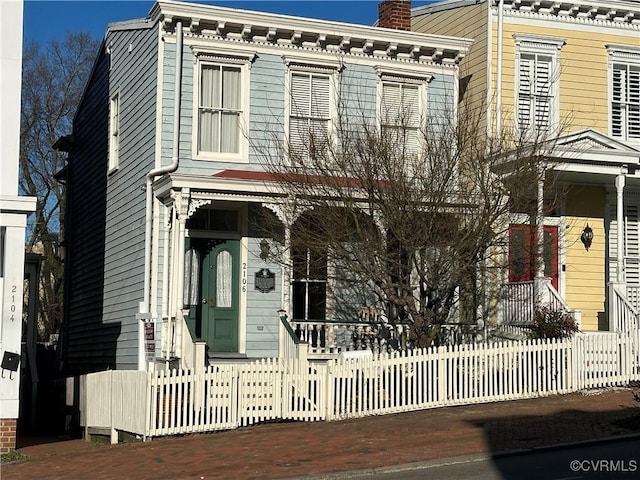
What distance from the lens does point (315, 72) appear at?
21.9m

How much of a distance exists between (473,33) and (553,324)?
25.8 ft

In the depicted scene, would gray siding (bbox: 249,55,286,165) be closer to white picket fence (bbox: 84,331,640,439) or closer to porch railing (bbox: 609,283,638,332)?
white picket fence (bbox: 84,331,640,439)

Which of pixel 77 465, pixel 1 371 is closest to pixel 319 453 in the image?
pixel 77 465

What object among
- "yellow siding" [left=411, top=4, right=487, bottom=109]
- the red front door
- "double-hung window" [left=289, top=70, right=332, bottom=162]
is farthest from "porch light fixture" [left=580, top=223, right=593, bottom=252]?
"double-hung window" [left=289, top=70, right=332, bottom=162]

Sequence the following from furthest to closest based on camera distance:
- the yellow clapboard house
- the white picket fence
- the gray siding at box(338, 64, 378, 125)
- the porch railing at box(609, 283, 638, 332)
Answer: the yellow clapboard house
the gray siding at box(338, 64, 378, 125)
the porch railing at box(609, 283, 638, 332)
the white picket fence


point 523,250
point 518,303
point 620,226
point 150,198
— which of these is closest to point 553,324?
point 523,250

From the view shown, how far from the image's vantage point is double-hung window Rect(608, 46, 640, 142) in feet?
78.7

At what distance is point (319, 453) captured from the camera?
13.7 metres

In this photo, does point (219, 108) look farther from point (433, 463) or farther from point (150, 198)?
point (433, 463)

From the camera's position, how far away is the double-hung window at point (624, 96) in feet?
78.7

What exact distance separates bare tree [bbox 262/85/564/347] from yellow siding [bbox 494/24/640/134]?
3.95 metres

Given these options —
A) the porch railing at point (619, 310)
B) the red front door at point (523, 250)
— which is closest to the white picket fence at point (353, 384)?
the porch railing at point (619, 310)

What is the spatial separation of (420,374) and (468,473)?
5833mm

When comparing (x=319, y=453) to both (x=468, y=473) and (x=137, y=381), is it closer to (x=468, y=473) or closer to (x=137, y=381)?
(x=468, y=473)
